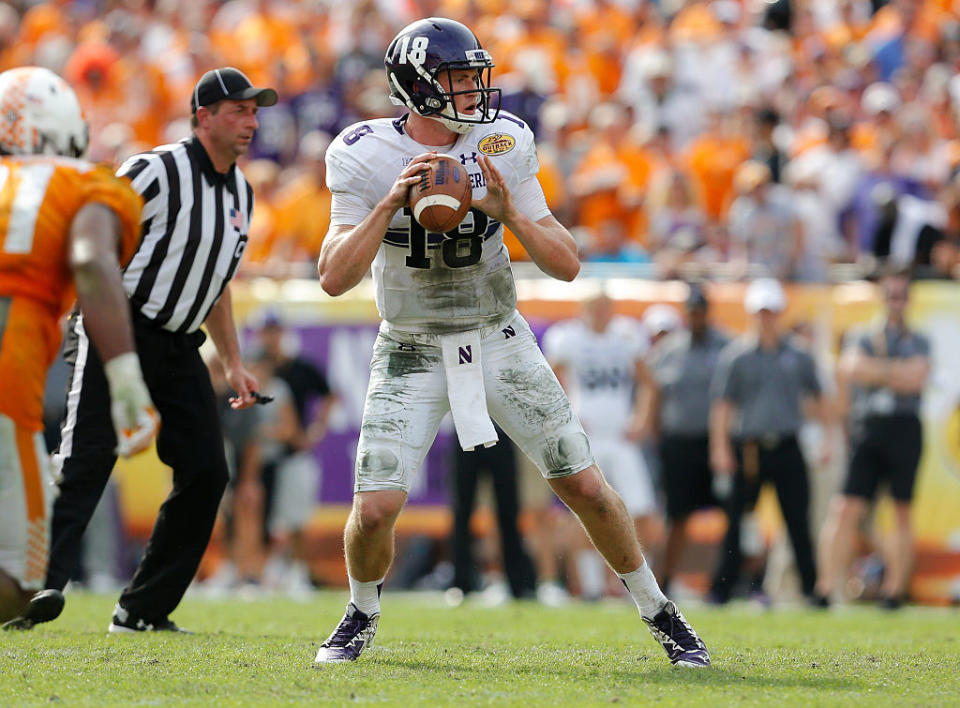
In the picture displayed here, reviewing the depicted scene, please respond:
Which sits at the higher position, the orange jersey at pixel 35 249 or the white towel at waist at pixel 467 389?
the orange jersey at pixel 35 249

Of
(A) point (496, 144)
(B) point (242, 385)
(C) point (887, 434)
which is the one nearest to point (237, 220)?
(B) point (242, 385)

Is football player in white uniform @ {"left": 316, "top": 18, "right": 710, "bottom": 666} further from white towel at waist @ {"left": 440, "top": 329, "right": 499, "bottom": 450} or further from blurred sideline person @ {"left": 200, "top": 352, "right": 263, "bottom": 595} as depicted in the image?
blurred sideline person @ {"left": 200, "top": 352, "right": 263, "bottom": 595}

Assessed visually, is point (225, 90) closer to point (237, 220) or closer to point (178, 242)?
point (237, 220)

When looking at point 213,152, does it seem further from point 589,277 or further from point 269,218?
point 269,218

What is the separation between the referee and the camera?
534 cm

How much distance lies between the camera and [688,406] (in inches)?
362

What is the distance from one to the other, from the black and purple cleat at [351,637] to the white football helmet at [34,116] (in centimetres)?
174

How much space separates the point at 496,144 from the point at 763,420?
4606mm

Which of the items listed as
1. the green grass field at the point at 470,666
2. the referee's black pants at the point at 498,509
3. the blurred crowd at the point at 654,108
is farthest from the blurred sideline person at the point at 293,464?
the green grass field at the point at 470,666

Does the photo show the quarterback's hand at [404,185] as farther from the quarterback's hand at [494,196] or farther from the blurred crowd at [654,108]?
the blurred crowd at [654,108]

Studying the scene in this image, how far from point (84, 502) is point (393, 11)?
9.23m

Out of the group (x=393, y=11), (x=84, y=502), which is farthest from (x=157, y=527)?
(x=393, y=11)

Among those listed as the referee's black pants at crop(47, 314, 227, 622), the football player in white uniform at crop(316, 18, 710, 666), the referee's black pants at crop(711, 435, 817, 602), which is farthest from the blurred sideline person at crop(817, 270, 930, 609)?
the referee's black pants at crop(47, 314, 227, 622)

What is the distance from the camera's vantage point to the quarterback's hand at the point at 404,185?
4.28m
